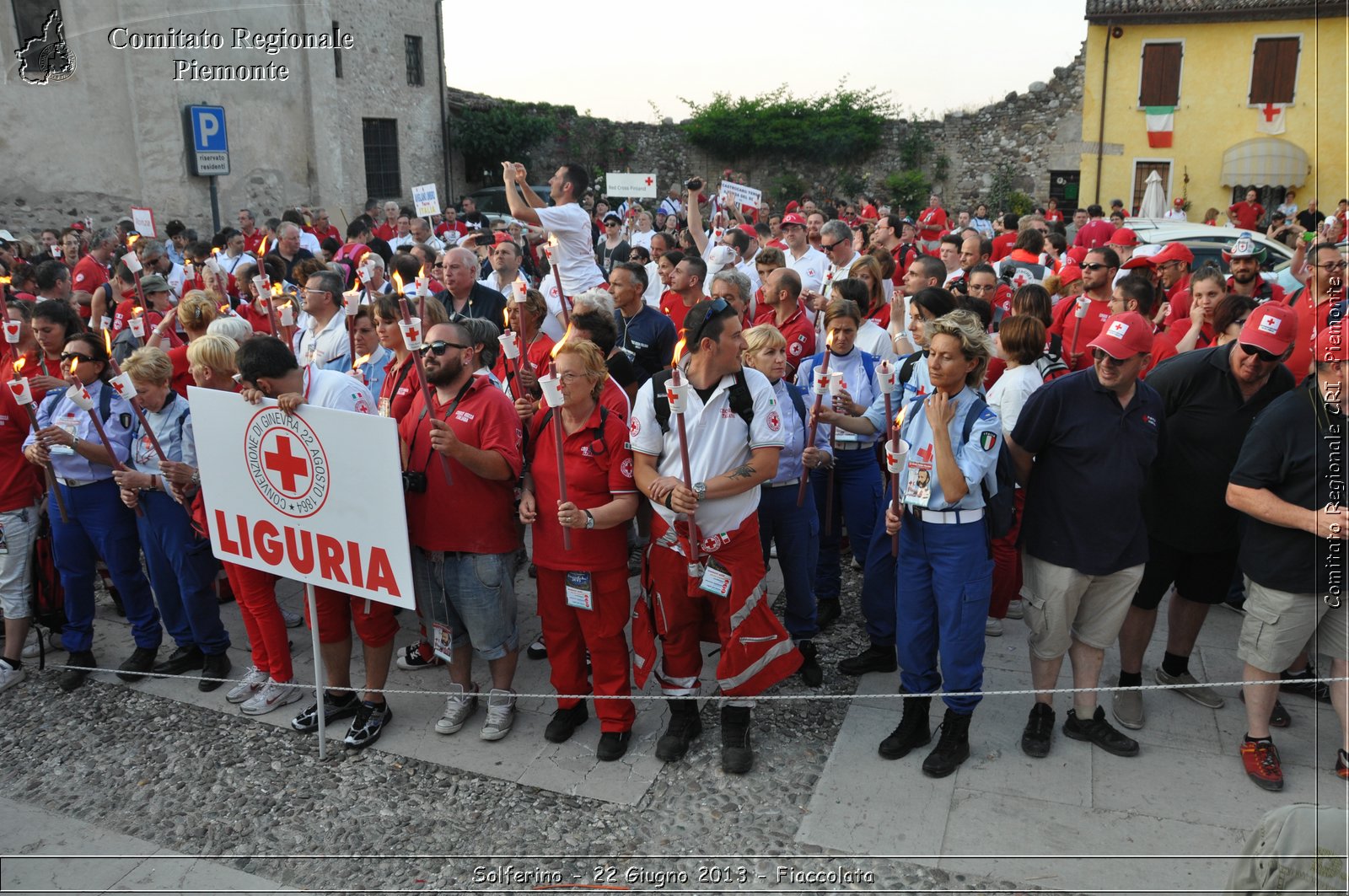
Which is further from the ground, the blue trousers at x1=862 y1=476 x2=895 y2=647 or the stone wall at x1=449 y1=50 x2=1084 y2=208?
the stone wall at x1=449 y1=50 x2=1084 y2=208

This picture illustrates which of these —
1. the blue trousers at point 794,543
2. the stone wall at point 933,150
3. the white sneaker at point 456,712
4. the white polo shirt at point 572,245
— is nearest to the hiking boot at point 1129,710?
the blue trousers at point 794,543

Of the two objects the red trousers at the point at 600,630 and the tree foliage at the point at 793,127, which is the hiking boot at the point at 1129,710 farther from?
the tree foliage at the point at 793,127

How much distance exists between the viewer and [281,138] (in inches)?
859

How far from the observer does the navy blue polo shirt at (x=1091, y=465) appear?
13.6 ft

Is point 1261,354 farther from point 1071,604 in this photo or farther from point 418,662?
point 418,662

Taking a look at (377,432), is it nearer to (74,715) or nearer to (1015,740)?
(74,715)

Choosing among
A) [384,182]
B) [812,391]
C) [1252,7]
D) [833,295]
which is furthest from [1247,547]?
[1252,7]

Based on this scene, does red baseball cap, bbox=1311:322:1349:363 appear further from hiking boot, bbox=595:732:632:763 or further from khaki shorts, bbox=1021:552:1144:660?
hiking boot, bbox=595:732:632:763

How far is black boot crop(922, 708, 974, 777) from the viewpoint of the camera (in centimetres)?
427

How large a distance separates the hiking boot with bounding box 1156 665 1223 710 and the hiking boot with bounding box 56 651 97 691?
20.0 ft

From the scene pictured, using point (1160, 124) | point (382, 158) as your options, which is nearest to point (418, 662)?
point (382, 158)

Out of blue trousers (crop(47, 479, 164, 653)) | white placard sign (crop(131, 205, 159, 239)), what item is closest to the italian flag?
white placard sign (crop(131, 205, 159, 239))

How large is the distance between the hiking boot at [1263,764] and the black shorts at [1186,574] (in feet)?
2.44

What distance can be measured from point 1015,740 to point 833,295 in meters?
2.74
